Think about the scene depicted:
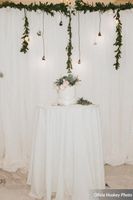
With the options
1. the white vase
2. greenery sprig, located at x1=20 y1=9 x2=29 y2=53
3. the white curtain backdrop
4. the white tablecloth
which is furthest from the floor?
greenery sprig, located at x1=20 y1=9 x2=29 y2=53

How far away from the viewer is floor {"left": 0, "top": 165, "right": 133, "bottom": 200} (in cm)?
321

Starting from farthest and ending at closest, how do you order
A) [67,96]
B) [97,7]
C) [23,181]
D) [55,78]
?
[55,78]
[97,7]
[23,181]
[67,96]

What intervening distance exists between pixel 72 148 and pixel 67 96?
524mm

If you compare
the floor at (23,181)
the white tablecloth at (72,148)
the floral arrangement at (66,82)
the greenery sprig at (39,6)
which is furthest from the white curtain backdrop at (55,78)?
the white tablecloth at (72,148)

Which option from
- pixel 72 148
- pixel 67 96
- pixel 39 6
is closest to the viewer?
pixel 72 148

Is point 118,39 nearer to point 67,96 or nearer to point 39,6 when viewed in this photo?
point 39,6

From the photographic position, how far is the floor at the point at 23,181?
3205mm

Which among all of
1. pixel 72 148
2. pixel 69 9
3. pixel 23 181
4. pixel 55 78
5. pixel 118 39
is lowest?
pixel 23 181

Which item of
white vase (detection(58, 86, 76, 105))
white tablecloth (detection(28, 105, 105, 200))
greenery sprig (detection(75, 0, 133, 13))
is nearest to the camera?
white tablecloth (detection(28, 105, 105, 200))

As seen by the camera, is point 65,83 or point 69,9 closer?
point 65,83

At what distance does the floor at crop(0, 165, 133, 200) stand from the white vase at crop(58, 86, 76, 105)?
3.24ft

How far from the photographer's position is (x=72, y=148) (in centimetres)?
291

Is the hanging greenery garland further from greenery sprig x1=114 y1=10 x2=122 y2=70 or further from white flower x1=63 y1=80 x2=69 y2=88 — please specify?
white flower x1=63 y1=80 x2=69 y2=88

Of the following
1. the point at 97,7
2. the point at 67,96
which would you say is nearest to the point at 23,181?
the point at 67,96
